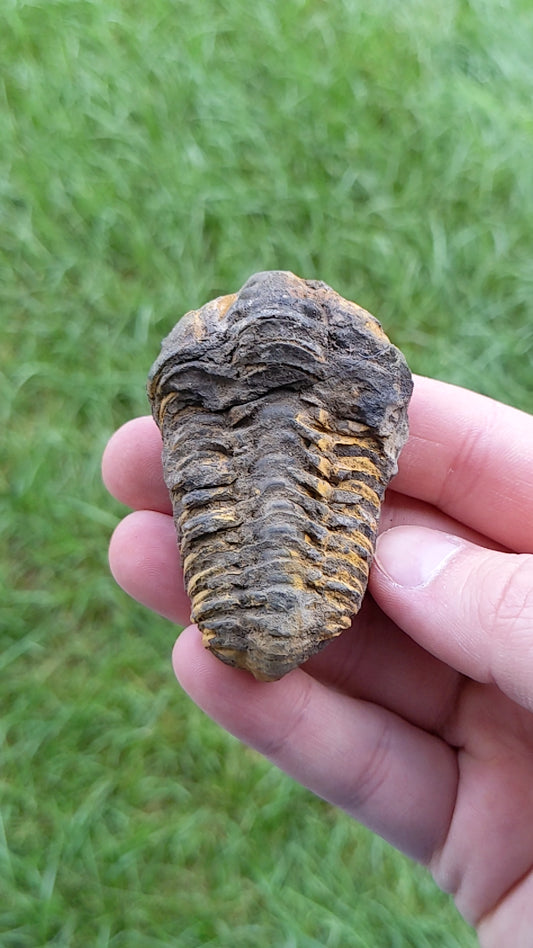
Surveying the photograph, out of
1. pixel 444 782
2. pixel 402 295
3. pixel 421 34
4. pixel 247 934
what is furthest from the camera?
pixel 421 34

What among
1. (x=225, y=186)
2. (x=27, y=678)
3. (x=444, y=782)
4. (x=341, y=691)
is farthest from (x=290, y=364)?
(x=225, y=186)

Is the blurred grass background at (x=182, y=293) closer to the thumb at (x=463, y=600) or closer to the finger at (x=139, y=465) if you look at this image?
the finger at (x=139, y=465)

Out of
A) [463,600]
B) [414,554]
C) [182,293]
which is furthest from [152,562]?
[182,293]

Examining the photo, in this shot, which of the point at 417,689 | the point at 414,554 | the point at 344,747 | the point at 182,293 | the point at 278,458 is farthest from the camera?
the point at 182,293

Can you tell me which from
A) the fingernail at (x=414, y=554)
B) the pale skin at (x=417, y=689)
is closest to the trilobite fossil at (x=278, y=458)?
the fingernail at (x=414, y=554)

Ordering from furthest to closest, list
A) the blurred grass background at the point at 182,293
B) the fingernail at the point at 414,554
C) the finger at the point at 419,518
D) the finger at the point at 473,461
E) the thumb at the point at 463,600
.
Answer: the blurred grass background at the point at 182,293
the finger at the point at 419,518
the finger at the point at 473,461
the fingernail at the point at 414,554
the thumb at the point at 463,600

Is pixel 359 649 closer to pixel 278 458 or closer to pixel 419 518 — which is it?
pixel 419 518

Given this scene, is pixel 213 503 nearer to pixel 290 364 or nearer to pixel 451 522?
pixel 290 364
